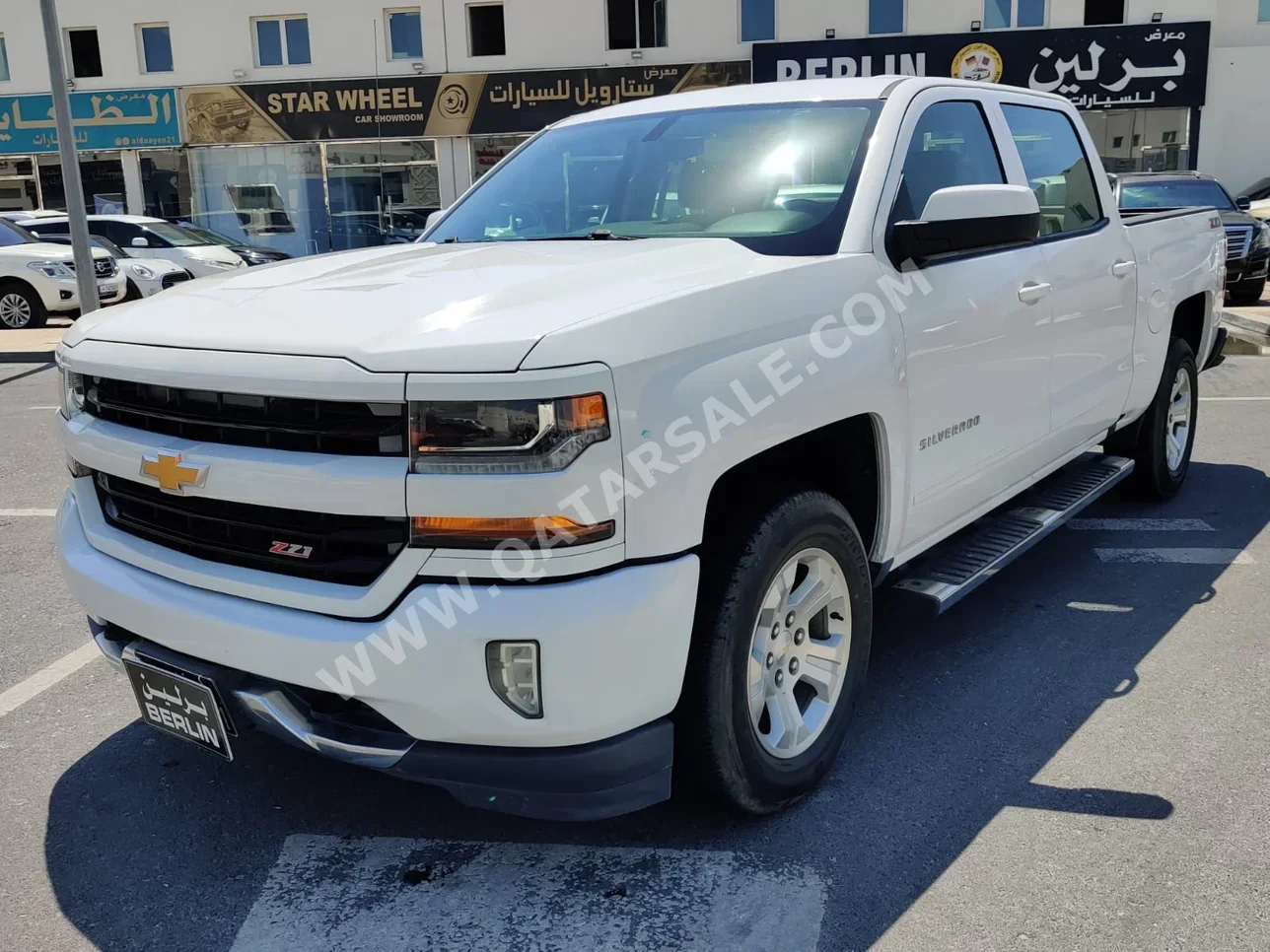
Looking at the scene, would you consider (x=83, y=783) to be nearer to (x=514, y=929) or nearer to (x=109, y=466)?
(x=109, y=466)

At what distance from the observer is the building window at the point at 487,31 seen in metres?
25.2

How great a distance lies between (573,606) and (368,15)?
25.8 meters

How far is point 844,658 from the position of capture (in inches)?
125

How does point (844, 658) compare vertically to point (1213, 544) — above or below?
above

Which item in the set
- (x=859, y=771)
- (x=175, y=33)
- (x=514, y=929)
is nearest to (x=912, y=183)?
(x=859, y=771)

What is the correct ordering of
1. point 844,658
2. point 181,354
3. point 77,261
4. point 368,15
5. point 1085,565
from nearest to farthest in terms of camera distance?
point 181,354 → point 844,658 → point 1085,565 → point 77,261 → point 368,15

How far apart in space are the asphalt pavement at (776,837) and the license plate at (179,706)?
188 millimetres

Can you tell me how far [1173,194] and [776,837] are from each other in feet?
46.6

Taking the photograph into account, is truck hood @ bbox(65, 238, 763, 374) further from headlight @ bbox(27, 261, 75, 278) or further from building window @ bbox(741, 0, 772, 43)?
building window @ bbox(741, 0, 772, 43)

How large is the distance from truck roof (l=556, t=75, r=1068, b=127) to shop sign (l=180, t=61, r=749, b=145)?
20461 millimetres

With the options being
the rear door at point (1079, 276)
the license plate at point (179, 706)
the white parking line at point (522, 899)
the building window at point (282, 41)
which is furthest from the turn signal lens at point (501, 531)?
the building window at point (282, 41)

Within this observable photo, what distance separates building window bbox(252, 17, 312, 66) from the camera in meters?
25.9

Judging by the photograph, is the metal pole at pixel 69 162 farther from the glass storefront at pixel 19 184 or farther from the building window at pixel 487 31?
the glass storefront at pixel 19 184

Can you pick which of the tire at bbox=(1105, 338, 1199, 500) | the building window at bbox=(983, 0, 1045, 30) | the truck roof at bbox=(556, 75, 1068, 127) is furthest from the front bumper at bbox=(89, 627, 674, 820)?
the building window at bbox=(983, 0, 1045, 30)
